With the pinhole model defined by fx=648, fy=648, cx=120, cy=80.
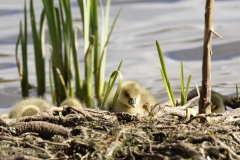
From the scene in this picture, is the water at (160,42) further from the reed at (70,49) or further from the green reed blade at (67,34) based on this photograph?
the green reed blade at (67,34)

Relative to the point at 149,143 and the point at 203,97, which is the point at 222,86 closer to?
the point at 203,97

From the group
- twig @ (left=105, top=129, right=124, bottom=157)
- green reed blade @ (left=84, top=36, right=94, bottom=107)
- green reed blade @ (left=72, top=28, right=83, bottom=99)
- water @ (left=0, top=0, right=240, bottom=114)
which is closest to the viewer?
twig @ (left=105, top=129, right=124, bottom=157)

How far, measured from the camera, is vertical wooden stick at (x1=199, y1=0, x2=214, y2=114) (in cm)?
397

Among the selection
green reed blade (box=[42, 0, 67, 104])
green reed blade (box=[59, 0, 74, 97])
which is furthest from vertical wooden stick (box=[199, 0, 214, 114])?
green reed blade (box=[42, 0, 67, 104])

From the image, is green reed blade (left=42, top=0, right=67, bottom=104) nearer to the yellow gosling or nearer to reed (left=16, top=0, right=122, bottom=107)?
reed (left=16, top=0, right=122, bottom=107)

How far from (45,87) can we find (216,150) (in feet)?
13.9

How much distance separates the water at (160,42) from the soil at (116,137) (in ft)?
9.94

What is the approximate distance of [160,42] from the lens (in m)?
8.96

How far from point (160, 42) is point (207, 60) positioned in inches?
196

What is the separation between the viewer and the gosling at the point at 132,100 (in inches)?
186

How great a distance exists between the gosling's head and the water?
78.2 inches

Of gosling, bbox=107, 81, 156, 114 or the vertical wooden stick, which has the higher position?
the vertical wooden stick

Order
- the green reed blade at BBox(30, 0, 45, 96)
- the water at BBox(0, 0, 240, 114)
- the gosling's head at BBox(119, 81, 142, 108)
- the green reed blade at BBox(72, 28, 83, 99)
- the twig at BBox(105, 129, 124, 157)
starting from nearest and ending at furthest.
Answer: the twig at BBox(105, 129, 124, 157), the gosling's head at BBox(119, 81, 142, 108), the green reed blade at BBox(72, 28, 83, 99), the green reed blade at BBox(30, 0, 45, 96), the water at BBox(0, 0, 240, 114)

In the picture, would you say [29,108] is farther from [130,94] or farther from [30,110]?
[130,94]
